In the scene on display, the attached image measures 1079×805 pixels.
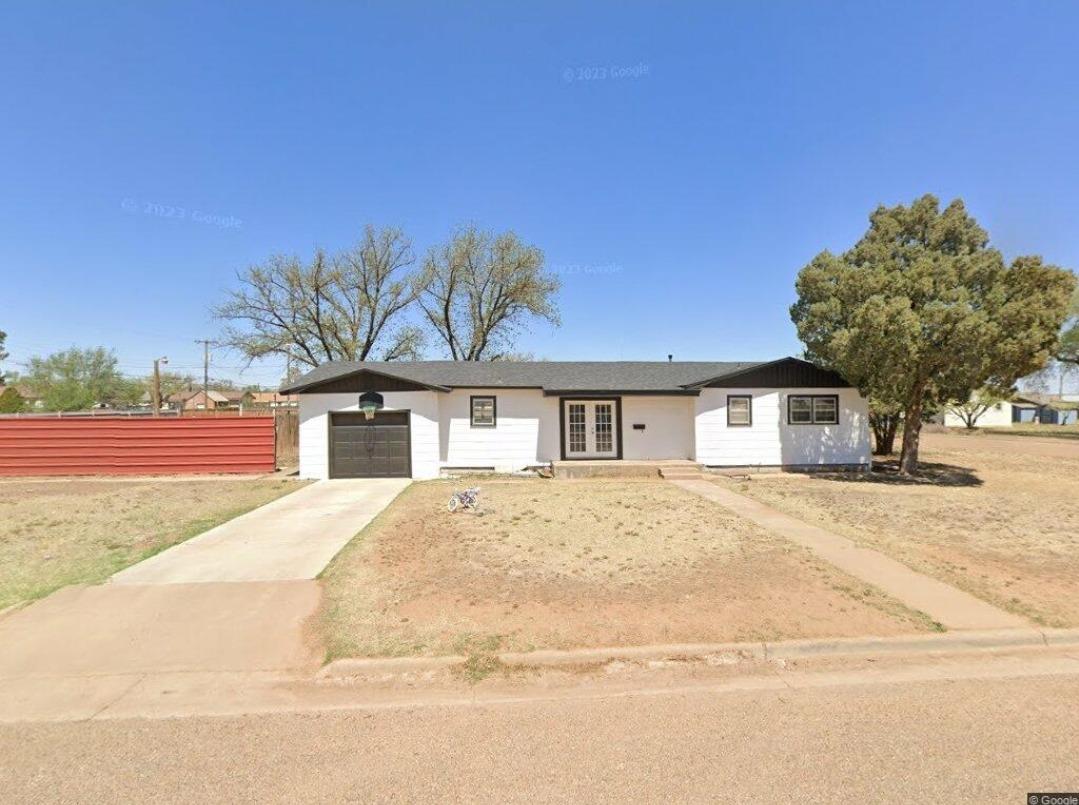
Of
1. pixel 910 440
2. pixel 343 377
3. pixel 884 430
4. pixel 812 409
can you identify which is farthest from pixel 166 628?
pixel 884 430

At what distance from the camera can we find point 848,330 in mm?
14000

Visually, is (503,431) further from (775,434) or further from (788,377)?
(788,377)

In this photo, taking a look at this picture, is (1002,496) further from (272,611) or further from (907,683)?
(272,611)

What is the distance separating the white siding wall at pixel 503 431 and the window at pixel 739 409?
5473 millimetres

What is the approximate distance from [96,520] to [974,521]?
52.5 feet

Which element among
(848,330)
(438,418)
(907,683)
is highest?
(848,330)

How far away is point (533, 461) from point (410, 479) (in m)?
3.80

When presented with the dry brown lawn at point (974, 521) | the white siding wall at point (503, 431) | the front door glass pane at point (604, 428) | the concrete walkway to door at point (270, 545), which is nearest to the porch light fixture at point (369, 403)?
the white siding wall at point (503, 431)

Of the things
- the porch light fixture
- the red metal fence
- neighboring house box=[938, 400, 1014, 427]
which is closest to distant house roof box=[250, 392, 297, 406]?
the red metal fence

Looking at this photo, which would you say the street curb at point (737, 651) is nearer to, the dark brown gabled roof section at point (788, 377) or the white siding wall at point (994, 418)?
the dark brown gabled roof section at point (788, 377)

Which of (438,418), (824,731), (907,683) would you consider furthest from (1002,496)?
(438,418)

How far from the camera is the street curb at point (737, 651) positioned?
13.2 ft

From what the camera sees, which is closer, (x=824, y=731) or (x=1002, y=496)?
(x=824, y=731)

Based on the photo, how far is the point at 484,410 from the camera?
1620 centimetres
